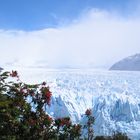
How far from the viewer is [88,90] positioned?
290ft

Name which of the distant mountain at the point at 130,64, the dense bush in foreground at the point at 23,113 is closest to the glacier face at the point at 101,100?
the dense bush in foreground at the point at 23,113

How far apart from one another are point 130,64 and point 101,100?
95.8 m

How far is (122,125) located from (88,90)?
36.7ft

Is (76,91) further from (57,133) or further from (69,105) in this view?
(57,133)

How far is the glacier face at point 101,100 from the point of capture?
8775 centimetres

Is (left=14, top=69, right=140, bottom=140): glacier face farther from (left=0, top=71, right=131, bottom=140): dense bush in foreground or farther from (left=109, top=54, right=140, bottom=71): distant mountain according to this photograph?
(left=109, top=54, right=140, bottom=71): distant mountain

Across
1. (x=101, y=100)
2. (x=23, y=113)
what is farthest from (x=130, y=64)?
(x=23, y=113)

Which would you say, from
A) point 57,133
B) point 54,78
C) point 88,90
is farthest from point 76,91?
point 57,133

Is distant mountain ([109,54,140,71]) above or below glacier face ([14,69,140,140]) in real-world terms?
above

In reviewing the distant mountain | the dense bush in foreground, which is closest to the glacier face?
the dense bush in foreground

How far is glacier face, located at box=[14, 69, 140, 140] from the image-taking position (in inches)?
3455

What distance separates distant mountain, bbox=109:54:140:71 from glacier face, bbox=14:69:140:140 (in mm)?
81198

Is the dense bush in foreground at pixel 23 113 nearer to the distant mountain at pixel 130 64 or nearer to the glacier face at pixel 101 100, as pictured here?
the glacier face at pixel 101 100

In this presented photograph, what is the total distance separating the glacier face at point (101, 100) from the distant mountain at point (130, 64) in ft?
266
